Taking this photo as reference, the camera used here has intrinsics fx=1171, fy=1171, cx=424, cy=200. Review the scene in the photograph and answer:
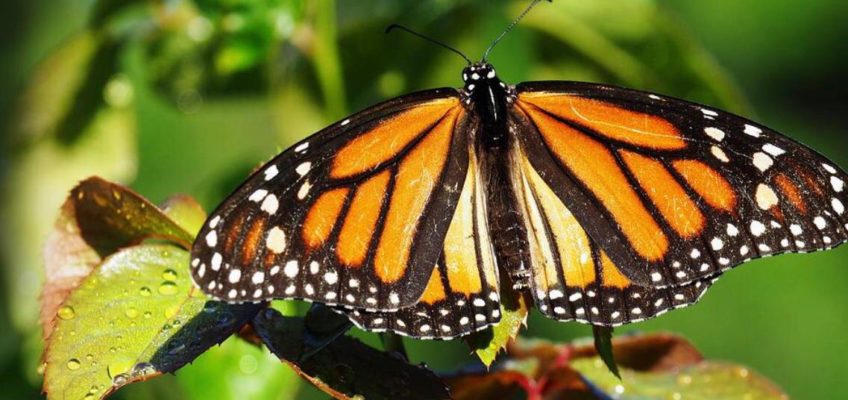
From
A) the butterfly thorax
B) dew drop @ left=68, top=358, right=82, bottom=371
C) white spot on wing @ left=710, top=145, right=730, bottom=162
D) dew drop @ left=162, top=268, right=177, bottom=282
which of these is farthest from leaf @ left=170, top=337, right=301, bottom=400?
white spot on wing @ left=710, top=145, right=730, bottom=162

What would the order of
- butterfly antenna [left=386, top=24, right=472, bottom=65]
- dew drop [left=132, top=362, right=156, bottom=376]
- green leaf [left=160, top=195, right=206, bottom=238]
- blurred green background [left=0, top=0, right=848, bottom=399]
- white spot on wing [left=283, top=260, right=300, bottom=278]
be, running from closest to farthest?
dew drop [left=132, top=362, right=156, bottom=376], white spot on wing [left=283, top=260, right=300, bottom=278], green leaf [left=160, top=195, right=206, bottom=238], butterfly antenna [left=386, top=24, right=472, bottom=65], blurred green background [left=0, top=0, right=848, bottom=399]

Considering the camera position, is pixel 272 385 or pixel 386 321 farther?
pixel 272 385

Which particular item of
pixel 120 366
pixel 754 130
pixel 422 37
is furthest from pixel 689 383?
pixel 120 366

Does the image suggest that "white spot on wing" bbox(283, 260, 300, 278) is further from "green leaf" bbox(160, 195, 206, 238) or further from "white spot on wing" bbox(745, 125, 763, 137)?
"white spot on wing" bbox(745, 125, 763, 137)

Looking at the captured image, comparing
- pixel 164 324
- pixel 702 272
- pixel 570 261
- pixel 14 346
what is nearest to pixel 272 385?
pixel 164 324

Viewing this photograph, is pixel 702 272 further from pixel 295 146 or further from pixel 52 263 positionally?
pixel 52 263

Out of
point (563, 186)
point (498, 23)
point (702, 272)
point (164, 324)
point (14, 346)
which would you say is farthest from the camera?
point (14, 346)

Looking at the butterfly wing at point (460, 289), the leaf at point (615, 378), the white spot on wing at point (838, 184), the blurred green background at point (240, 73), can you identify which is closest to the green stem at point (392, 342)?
the butterfly wing at point (460, 289)

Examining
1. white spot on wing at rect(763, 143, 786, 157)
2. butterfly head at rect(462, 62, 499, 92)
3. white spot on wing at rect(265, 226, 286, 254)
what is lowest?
white spot on wing at rect(265, 226, 286, 254)
